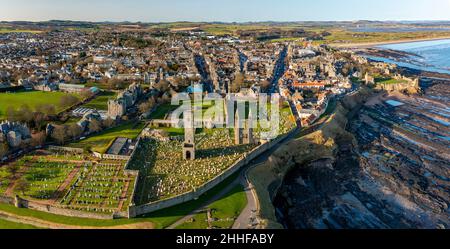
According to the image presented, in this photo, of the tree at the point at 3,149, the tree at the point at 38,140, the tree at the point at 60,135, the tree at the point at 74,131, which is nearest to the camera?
the tree at the point at 3,149

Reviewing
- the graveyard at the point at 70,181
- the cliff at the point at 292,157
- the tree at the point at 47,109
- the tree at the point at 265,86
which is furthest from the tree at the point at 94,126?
the tree at the point at 265,86

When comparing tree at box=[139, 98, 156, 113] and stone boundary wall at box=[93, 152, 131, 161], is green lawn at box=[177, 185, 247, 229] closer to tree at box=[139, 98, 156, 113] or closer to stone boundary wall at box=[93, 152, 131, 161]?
stone boundary wall at box=[93, 152, 131, 161]

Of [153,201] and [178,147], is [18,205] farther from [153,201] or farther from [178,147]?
[178,147]

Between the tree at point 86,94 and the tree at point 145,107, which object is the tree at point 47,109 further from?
the tree at point 145,107

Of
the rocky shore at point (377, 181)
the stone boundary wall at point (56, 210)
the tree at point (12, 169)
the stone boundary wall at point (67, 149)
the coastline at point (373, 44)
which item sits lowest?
the rocky shore at point (377, 181)

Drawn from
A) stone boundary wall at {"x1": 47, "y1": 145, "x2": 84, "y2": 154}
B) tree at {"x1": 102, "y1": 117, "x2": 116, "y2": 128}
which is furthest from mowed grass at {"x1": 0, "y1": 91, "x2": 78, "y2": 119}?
stone boundary wall at {"x1": 47, "y1": 145, "x2": 84, "y2": 154}

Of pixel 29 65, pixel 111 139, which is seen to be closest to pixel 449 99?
pixel 111 139
